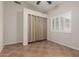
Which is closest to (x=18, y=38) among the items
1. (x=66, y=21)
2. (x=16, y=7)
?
(x=16, y=7)

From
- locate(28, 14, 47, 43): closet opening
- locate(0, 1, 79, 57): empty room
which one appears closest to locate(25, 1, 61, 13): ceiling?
locate(0, 1, 79, 57): empty room

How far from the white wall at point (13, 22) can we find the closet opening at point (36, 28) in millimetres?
499

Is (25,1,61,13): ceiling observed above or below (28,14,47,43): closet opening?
above

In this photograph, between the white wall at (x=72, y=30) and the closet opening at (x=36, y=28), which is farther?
the closet opening at (x=36, y=28)

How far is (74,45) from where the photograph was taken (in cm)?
472

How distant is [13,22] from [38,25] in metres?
1.78

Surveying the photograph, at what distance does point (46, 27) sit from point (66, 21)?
2.30 meters

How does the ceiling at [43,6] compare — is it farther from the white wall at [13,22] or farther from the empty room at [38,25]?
the white wall at [13,22]

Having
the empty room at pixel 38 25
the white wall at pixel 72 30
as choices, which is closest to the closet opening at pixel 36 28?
the empty room at pixel 38 25

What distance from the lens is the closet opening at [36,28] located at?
20.7ft

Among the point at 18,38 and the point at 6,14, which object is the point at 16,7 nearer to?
the point at 6,14

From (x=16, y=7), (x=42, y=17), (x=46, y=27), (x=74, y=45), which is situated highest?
(x=16, y=7)

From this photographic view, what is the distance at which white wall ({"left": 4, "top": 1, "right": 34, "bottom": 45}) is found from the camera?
18.3ft

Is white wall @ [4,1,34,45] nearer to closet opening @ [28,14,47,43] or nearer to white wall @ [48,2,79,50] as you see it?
closet opening @ [28,14,47,43]
